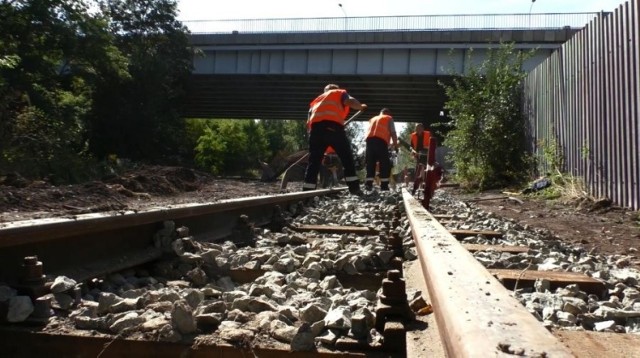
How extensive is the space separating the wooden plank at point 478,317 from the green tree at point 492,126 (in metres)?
13.7

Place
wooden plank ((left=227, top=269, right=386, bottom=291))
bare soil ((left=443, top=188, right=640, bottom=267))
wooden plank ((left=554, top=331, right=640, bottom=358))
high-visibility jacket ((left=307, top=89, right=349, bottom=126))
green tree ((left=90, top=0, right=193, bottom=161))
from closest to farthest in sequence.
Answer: wooden plank ((left=554, top=331, right=640, bottom=358))
wooden plank ((left=227, top=269, right=386, bottom=291))
bare soil ((left=443, top=188, right=640, bottom=267))
high-visibility jacket ((left=307, top=89, right=349, bottom=126))
green tree ((left=90, top=0, right=193, bottom=161))

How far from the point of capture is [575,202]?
10.1m

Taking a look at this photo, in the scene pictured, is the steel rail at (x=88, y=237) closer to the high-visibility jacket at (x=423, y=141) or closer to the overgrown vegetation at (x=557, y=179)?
the overgrown vegetation at (x=557, y=179)

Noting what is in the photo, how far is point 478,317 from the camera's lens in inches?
53.2

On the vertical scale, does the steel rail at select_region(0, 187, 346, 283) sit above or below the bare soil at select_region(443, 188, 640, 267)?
below

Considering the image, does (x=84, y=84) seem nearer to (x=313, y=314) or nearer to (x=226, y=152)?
(x=226, y=152)

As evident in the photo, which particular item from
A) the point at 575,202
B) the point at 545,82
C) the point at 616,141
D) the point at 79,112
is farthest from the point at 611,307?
the point at 79,112

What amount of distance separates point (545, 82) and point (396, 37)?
1723 cm

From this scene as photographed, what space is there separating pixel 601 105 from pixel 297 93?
1100 inches

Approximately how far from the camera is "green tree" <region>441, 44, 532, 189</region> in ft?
51.4

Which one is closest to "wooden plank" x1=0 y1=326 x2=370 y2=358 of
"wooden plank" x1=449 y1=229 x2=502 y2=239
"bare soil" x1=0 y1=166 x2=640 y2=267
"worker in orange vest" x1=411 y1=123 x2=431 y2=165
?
"bare soil" x1=0 y1=166 x2=640 y2=267

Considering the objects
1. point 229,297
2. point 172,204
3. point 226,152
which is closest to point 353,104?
point 172,204

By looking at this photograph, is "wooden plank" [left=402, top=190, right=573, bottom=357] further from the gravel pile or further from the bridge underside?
the bridge underside

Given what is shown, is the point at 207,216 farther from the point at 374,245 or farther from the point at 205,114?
the point at 205,114
